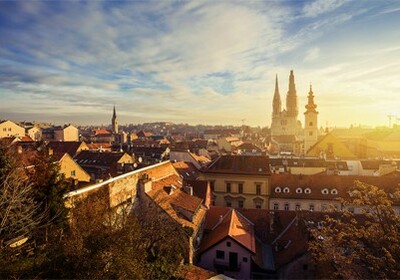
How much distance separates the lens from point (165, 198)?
2277cm

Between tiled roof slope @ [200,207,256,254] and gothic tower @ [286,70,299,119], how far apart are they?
94835 millimetres

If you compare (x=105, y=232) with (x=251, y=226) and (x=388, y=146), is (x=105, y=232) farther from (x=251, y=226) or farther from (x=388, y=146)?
(x=388, y=146)

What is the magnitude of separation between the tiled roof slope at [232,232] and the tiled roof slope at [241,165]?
10.1 metres

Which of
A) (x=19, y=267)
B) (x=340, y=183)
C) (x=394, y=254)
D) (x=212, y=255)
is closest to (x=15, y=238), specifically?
(x=19, y=267)

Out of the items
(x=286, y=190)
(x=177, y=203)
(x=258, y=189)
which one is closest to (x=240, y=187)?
(x=258, y=189)

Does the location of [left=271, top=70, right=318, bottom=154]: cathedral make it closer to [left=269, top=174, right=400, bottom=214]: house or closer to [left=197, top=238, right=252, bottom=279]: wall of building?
[left=269, top=174, right=400, bottom=214]: house

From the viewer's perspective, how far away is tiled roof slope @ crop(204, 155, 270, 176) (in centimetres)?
3662

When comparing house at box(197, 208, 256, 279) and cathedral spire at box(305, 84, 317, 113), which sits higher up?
cathedral spire at box(305, 84, 317, 113)

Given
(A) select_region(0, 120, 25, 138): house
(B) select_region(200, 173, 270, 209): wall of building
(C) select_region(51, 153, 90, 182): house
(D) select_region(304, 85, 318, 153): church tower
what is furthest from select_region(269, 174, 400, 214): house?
(A) select_region(0, 120, 25, 138): house

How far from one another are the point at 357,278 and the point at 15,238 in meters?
15.2

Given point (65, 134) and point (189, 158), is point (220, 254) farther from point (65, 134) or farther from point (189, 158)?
point (65, 134)

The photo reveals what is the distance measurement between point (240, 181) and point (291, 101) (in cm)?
8650

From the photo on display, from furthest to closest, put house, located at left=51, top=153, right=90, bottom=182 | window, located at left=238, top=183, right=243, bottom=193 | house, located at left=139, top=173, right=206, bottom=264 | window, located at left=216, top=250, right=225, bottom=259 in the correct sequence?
window, located at left=238, top=183, right=243, bottom=193, house, located at left=51, top=153, right=90, bottom=182, window, located at left=216, top=250, right=225, bottom=259, house, located at left=139, top=173, right=206, bottom=264

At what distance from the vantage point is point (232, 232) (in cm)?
2316
